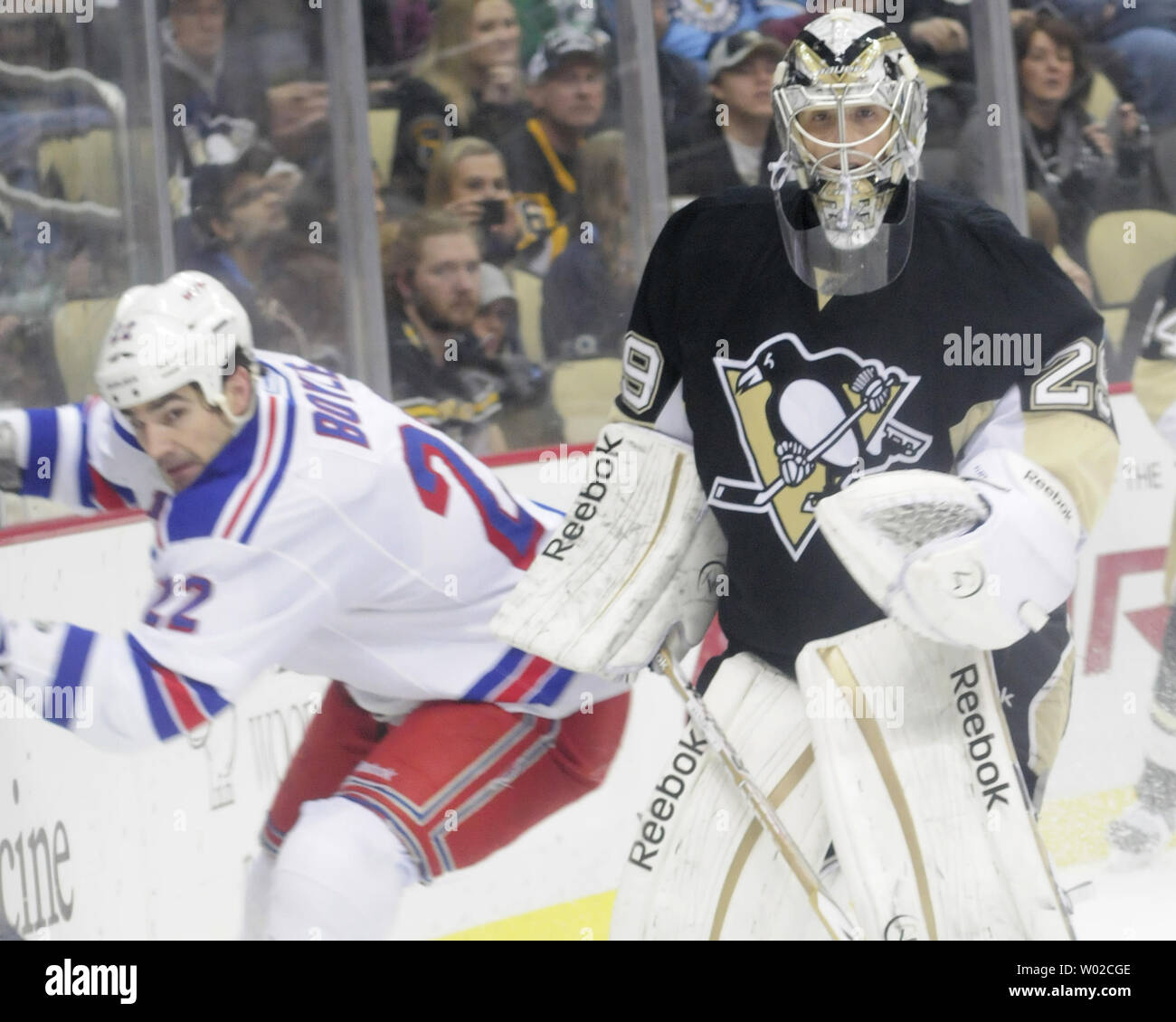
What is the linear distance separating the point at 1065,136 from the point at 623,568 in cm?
297

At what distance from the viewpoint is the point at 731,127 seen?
13.6 ft

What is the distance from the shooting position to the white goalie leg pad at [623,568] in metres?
1.98

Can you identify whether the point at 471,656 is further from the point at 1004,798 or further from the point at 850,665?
the point at 1004,798

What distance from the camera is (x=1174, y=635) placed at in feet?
11.3

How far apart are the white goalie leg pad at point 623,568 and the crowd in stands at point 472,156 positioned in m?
1.28

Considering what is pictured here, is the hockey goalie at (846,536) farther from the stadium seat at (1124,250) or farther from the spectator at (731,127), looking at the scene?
the stadium seat at (1124,250)

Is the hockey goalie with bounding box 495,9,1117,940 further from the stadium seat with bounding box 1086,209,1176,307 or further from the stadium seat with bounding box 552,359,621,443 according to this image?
the stadium seat with bounding box 1086,209,1176,307

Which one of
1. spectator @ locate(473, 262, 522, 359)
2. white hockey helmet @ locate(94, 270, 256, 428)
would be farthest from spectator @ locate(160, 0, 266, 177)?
white hockey helmet @ locate(94, 270, 256, 428)

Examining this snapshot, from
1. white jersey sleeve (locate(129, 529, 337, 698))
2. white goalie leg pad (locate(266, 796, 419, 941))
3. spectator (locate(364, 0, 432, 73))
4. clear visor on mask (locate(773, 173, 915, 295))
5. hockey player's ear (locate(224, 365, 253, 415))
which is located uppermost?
spectator (locate(364, 0, 432, 73))

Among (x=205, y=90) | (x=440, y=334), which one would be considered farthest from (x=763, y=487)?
(x=205, y=90)

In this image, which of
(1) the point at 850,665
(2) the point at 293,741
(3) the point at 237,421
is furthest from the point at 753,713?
(2) the point at 293,741

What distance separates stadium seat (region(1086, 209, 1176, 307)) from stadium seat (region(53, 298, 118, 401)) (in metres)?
2.60

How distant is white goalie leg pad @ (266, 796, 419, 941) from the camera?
203 cm

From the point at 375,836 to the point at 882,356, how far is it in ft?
2.71
